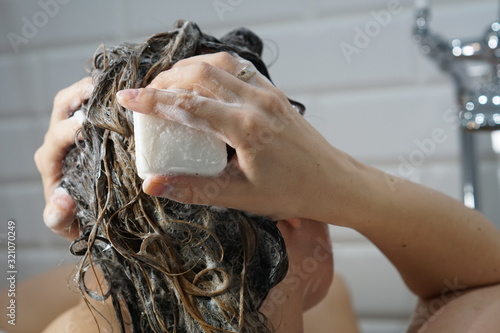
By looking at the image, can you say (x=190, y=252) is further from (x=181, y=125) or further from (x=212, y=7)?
(x=212, y=7)

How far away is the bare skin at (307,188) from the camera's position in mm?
376

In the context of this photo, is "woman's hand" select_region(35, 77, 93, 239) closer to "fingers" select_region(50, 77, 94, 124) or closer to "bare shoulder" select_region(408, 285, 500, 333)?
"fingers" select_region(50, 77, 94, 124)

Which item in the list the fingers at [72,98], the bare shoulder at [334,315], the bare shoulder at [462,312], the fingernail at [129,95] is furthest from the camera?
the bare shoulder at [334,315]

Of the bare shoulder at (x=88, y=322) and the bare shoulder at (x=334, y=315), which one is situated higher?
the bare shoulder at (x=88, y=322)

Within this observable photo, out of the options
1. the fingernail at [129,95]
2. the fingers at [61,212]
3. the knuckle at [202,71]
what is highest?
the knuckle at [202,71]

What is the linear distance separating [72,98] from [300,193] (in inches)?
10.1

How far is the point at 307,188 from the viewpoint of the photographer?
44 cm

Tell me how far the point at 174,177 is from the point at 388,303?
0.75 m

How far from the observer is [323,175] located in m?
0.45

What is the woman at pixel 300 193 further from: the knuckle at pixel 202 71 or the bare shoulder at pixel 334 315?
the bare shoulder at pixel 334 315

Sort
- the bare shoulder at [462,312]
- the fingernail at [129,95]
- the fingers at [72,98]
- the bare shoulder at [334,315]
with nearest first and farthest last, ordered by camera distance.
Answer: the fingernail at [129,95]
the fingers at [72,98]
the bare shoulder at [462,312]
the bare shoulder at [334,315]

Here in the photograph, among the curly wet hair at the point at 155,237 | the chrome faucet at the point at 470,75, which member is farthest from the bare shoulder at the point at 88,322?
the chrome faucet at the point at 470,75

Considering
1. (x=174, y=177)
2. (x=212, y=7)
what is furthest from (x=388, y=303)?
(x=174, y=177)

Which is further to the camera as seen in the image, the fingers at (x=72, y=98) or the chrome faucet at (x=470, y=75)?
the chrome faucet at (x=470, y=75)
